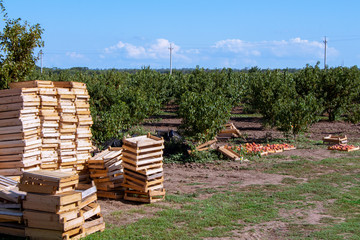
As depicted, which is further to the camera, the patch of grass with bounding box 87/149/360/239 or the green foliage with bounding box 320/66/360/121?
the green foliage with bounding box 320/66/360/121

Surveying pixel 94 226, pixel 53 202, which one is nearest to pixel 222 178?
pixel 94 226

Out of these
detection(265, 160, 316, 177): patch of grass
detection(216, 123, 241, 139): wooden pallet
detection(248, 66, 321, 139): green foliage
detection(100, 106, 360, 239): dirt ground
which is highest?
detection(248, 66, 321, 139): green foliage

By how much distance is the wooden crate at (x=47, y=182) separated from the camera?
7770 millimetres

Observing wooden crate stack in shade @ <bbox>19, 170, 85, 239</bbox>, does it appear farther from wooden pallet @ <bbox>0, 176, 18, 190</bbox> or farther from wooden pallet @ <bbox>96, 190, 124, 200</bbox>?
wooden pallet @ <bbox>96, 190, 124, 200</bbox>

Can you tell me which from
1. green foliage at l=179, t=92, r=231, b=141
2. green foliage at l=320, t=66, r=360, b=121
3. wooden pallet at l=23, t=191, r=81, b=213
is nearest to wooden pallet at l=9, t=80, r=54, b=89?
wooden pallet at l=23, t=191, r=81, b=213

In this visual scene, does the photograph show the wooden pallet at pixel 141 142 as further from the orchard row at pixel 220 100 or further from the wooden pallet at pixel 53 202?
the orchard row at pixel 220 100

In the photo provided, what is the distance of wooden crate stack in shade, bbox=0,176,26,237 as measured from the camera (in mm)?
8164

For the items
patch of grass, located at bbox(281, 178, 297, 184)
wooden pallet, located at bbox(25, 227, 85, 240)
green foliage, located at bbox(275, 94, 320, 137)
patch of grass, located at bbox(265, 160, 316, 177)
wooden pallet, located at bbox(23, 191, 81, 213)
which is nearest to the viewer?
wooden pallet, located at bbox(23, 191, 81, 213)

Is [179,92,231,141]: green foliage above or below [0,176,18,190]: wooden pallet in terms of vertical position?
above

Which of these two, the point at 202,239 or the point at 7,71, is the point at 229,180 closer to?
the point at 202,239

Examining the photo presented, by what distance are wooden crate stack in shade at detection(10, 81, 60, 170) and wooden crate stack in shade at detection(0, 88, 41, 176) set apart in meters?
0.18

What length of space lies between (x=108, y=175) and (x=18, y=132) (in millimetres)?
2661

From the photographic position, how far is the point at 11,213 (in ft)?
26.9

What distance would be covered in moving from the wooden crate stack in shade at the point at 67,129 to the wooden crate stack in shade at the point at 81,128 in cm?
11
